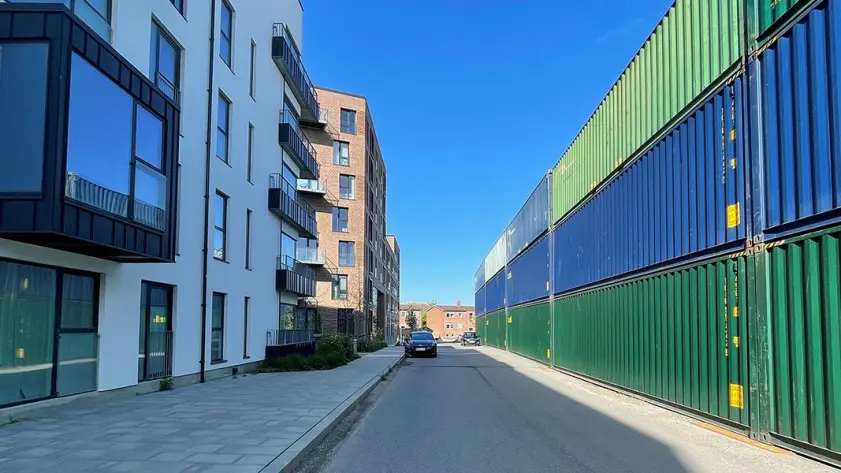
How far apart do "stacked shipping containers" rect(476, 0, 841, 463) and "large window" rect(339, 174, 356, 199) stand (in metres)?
31.6

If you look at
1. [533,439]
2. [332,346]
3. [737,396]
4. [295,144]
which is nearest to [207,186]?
[295,144]

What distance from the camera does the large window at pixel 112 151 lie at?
28.4ft

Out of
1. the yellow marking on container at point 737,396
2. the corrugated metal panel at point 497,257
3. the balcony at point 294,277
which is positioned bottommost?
the yellow marking on container at point 737,396

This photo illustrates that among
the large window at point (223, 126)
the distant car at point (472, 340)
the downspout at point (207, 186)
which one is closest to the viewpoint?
the downspout at point (207, 186)

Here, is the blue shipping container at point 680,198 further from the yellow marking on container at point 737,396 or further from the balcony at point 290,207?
the balcony at point 290,207

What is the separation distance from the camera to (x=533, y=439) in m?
8.41

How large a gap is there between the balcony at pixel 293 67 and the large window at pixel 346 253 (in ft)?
54.3

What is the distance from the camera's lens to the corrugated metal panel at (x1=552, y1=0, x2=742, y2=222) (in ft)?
31.2

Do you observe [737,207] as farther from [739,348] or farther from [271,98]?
[271,98]

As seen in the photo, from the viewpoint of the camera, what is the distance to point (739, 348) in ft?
28.5

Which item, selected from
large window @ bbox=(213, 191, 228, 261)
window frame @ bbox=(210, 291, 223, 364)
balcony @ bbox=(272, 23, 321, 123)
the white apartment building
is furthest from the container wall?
balcony @ bbox=(272, 23, 321, 123)

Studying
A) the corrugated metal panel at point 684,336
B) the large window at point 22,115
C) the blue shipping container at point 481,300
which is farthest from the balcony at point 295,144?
the blue shipping container at point 481,300

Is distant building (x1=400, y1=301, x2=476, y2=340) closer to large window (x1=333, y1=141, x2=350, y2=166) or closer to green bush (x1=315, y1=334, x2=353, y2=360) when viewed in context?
large window (x1=333, y1=141, x2=350, y2=166)

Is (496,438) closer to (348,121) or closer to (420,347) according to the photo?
(420,347)
